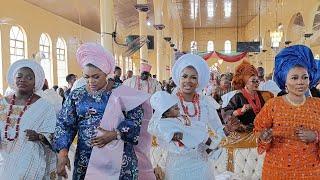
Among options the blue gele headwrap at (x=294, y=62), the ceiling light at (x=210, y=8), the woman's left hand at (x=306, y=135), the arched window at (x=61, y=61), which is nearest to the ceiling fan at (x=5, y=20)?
the arched window at (x=61, y=61)

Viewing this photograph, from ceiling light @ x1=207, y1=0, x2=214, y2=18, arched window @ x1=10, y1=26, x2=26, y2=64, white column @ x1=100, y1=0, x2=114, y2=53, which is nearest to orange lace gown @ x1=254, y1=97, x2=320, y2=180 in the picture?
white column @ x1=100, y1=0, x2=114, y2=53

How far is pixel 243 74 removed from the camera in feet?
13.7

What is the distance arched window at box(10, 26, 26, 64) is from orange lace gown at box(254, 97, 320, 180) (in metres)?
13.6

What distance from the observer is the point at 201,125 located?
2643mm

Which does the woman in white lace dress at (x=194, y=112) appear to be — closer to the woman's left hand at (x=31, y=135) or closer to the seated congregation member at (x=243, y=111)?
the woman's left hand at (x=31, y=135)

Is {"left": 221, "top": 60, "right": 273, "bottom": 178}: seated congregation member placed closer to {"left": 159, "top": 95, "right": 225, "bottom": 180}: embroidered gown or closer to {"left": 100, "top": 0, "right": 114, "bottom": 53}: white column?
{"left": 159, "top": 95, "right": 225, "bottom": 180}: embroidered gown

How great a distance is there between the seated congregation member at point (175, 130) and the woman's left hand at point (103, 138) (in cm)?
25

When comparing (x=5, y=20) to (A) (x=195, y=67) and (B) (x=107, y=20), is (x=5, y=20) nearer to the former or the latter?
(B) (x=107, y=20)

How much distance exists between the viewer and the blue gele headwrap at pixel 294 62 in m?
2.54

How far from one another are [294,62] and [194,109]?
2.32 ft

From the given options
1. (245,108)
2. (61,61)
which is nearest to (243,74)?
(245,108)

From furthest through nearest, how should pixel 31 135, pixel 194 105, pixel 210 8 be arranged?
pixel 210 8, pixel 31 135, pixel 194 105

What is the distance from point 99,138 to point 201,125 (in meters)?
0.66

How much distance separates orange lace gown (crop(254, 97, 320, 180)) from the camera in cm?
250
